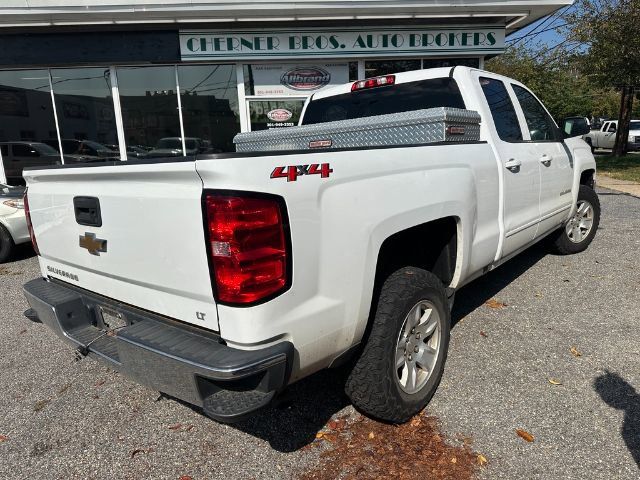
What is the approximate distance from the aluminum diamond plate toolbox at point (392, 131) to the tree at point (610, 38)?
1298 cm

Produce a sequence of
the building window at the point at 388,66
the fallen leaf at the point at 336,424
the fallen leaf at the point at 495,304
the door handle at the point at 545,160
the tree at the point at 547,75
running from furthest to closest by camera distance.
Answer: the tree at the point at 547,75 → the building window at the point at 388,66 → the fallen leaf at the point at 495,304 → the door handle at the point at 545,160 → the fallen leaf at the point at 336,424

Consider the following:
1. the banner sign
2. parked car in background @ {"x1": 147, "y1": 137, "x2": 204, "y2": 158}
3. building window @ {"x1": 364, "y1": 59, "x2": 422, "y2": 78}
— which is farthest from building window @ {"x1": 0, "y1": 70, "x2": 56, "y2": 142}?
building window @ {"x1": 364, "y1": 59, "x2": 422, "y2": 78}

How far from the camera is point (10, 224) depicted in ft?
20.7

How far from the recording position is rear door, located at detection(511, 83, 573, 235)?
13.5 feet

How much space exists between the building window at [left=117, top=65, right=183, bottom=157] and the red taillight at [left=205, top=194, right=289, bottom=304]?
963 cm

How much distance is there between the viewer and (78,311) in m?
2.64

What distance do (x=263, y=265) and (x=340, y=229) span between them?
0.41 meters

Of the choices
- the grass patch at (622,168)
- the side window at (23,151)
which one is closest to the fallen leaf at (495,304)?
the grass patch at (622,168)

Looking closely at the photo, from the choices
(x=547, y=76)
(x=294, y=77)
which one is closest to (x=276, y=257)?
(x=294, y=77)

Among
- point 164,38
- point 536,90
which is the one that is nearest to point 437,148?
point 164,38

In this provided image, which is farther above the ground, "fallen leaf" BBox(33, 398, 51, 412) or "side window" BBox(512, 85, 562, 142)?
"side window" BBox(512, 85, 562, 142)

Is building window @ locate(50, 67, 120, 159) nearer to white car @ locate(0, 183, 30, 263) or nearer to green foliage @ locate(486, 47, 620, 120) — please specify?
white car @ locate(0, 183, 30, 263)

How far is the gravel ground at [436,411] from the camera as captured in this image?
2.37 meters

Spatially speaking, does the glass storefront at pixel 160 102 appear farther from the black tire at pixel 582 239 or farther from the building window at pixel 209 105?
the black tire at pixel 582 239
